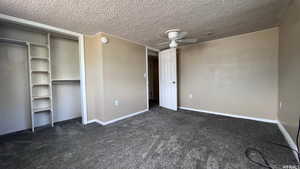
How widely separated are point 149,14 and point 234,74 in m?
2.69

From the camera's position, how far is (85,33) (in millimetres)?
2809

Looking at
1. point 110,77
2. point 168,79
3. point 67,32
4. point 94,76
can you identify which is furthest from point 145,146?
point 67,32

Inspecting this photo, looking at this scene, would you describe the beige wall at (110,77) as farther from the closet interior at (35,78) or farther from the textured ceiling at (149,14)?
the closet interior at (35,78)

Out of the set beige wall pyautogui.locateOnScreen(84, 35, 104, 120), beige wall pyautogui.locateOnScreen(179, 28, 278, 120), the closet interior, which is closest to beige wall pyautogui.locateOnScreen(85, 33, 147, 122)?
beige wall pyautogui.locateOnScreen(84, 35, 104, 120)

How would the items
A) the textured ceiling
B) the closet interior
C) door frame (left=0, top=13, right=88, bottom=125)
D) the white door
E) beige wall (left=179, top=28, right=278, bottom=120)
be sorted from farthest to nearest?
the white door < beige wall (left=179, top=28, right=278, bottom=120) < the closet interior < door frame (left=0, top=13, right=88, bottom=125) < the textured ceiling

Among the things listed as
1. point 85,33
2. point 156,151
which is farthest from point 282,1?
point 85,33

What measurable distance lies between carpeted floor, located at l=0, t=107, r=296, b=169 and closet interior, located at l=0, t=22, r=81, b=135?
39cm

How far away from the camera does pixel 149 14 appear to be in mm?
1981

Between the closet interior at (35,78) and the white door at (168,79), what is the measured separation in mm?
2591

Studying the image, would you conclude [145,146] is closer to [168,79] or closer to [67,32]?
[168,79]

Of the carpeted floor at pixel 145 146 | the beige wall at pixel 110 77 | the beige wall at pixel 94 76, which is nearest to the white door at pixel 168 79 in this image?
the beige wall at pixel 110 77

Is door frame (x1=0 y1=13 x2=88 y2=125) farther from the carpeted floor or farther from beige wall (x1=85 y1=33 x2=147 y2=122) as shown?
the carpeted floor

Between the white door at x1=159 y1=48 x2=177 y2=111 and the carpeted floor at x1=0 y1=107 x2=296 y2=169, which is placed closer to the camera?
the carpeted floor at x1=0 y1=107 x2=296 y2=169

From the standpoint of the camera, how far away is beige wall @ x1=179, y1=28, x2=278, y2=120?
2814 mm
